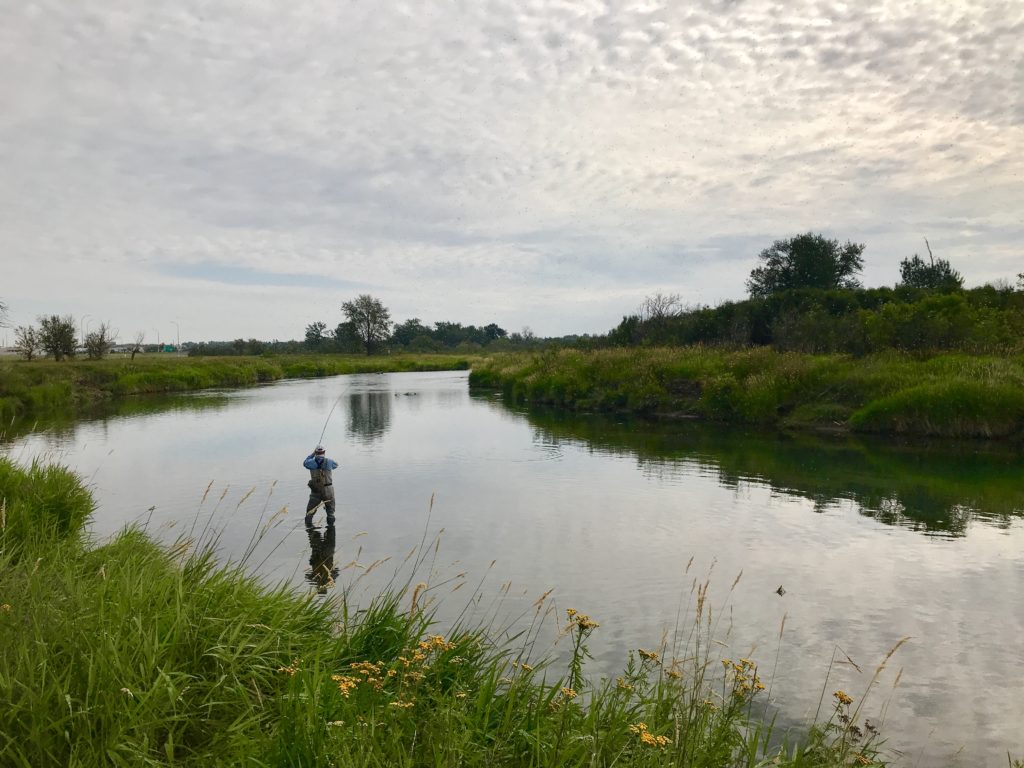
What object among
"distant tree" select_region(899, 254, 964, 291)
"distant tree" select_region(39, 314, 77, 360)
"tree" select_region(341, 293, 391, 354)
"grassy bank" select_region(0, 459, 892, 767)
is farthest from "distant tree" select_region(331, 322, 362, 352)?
"grassy bank" select_region(0, 459, 892, 767)

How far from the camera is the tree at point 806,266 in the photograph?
61.4 metres

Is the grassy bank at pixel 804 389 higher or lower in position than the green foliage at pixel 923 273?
lower

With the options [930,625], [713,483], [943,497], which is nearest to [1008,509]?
[943,497]

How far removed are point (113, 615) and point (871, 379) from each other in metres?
28.1

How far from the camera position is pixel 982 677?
23.7 feet

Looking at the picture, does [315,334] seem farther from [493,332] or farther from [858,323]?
[858,323]

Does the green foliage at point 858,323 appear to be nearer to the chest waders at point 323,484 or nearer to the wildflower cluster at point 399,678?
the chest waders at point 323,484

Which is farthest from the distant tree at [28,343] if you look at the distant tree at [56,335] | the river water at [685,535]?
the river water at [685,535]

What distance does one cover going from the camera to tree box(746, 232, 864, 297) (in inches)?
2416

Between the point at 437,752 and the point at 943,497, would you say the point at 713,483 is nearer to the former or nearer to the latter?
the point at 943,497

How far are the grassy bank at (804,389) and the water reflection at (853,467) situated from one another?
1.56 metres

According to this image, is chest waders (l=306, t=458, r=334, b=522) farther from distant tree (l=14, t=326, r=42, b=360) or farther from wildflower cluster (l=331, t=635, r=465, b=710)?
distant tree (l=14, t=326, r=42, b=360)

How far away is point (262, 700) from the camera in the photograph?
4281mm

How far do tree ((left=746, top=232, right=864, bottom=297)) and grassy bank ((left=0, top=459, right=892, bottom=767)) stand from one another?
6167 centimetres
